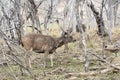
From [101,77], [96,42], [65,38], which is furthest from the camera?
[96,42]

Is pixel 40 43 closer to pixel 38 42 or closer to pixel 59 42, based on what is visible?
pixel 38 42

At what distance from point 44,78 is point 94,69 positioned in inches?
60.2

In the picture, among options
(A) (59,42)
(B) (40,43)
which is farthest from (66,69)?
(A) (59,42)

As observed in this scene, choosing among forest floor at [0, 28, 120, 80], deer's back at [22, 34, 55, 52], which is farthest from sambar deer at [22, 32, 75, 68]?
forest floor at [0, 28, 120, 80]

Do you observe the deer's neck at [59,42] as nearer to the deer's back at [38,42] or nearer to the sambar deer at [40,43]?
the sambar deer at [40,43]

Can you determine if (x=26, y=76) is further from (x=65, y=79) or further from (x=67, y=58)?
(x=67, y=58)

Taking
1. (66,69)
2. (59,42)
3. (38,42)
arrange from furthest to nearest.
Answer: (59,42)
(38,42)
(66,69)

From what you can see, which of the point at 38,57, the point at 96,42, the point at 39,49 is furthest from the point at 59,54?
the point at 96,42

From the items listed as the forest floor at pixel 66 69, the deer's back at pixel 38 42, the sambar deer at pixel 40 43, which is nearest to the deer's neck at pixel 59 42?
the sambar deer at pixel 40 43

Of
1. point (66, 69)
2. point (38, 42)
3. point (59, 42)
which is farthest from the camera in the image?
point (59, 42)

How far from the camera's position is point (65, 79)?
9.18 metres

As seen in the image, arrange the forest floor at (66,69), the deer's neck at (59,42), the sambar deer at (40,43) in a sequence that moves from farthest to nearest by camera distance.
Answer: the deer's neck at (59,42)
the sambar deer at (40,43)
the forest floor at (66,69)

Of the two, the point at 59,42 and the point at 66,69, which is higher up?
the point at 59,42

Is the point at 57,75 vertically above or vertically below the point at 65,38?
below
